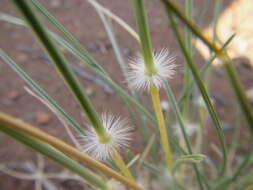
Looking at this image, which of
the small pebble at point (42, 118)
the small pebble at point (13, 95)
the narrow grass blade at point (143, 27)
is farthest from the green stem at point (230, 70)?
the small pebble at point (13, 95)

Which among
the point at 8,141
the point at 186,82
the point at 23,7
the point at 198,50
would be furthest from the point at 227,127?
the point at 23,7

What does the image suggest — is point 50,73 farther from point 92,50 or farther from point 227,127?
point 227,127

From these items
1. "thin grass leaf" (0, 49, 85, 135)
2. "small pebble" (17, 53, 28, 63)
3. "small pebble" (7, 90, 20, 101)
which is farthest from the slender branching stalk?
"small pebble" (17, 53, 28, 63)

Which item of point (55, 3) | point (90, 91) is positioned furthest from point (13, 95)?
point (55, 3)

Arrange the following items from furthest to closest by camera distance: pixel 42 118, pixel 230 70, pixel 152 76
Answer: pixel 42 118
pixel 152 76
pixel 230 70

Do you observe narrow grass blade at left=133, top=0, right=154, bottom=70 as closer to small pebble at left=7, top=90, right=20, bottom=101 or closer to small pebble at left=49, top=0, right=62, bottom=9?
small pebble at left=7, top=90, right=20, bottom=101

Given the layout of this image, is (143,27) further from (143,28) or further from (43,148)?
(43,148)

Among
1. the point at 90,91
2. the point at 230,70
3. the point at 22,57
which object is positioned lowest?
the point at 230,70

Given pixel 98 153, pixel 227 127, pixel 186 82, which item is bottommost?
pixel 98 153
